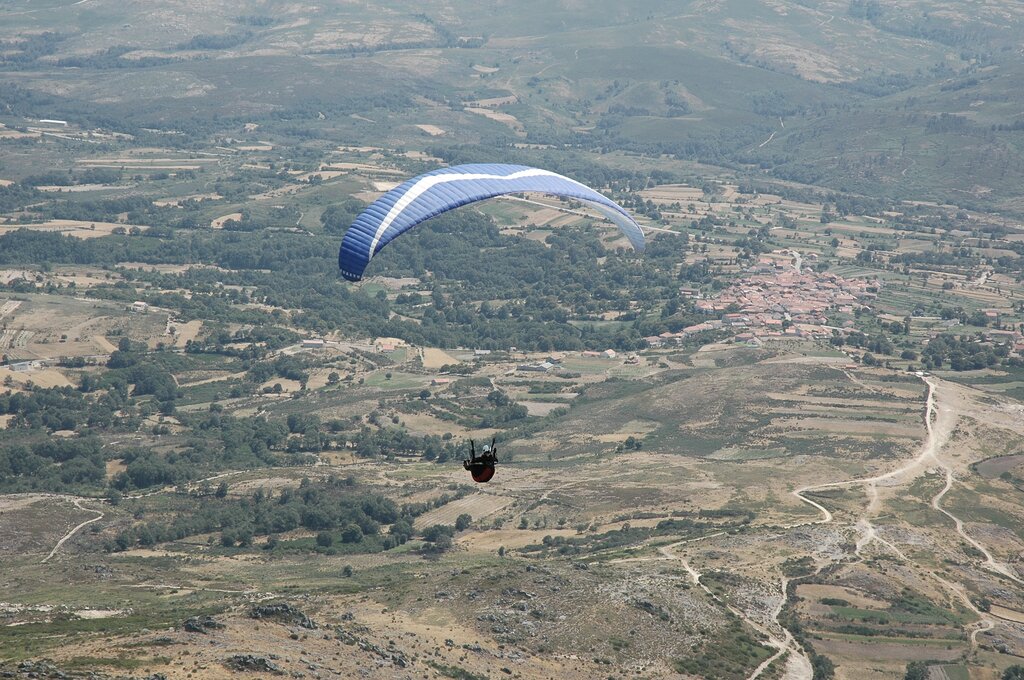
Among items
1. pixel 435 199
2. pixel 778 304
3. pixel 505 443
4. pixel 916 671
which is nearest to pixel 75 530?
pixel 505 443

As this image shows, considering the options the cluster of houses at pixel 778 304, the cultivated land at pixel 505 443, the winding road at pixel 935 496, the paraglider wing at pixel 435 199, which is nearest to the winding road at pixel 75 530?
the cultivated land at pixel 505 443

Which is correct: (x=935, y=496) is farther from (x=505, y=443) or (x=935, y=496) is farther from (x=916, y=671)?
(x=505, y=443)

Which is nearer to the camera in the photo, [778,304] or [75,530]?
[75,530]

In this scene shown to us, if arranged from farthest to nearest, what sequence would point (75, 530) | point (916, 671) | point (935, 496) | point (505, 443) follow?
point (505, 443) < point (935, 496) < point (75, 530) < point (916, 671)

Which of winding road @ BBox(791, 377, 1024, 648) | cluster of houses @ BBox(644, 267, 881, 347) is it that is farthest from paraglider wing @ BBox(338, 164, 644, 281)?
cluster of houses @ BBox(644, 267, 881, 347)

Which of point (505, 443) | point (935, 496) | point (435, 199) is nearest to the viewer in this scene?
point (435, 199)

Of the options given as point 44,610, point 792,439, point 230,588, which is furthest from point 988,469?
point 44,610

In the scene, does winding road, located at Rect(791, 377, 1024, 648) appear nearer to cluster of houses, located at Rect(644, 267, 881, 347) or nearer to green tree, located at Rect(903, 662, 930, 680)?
green tree, located at Rect(903, 662, 930, 680)
